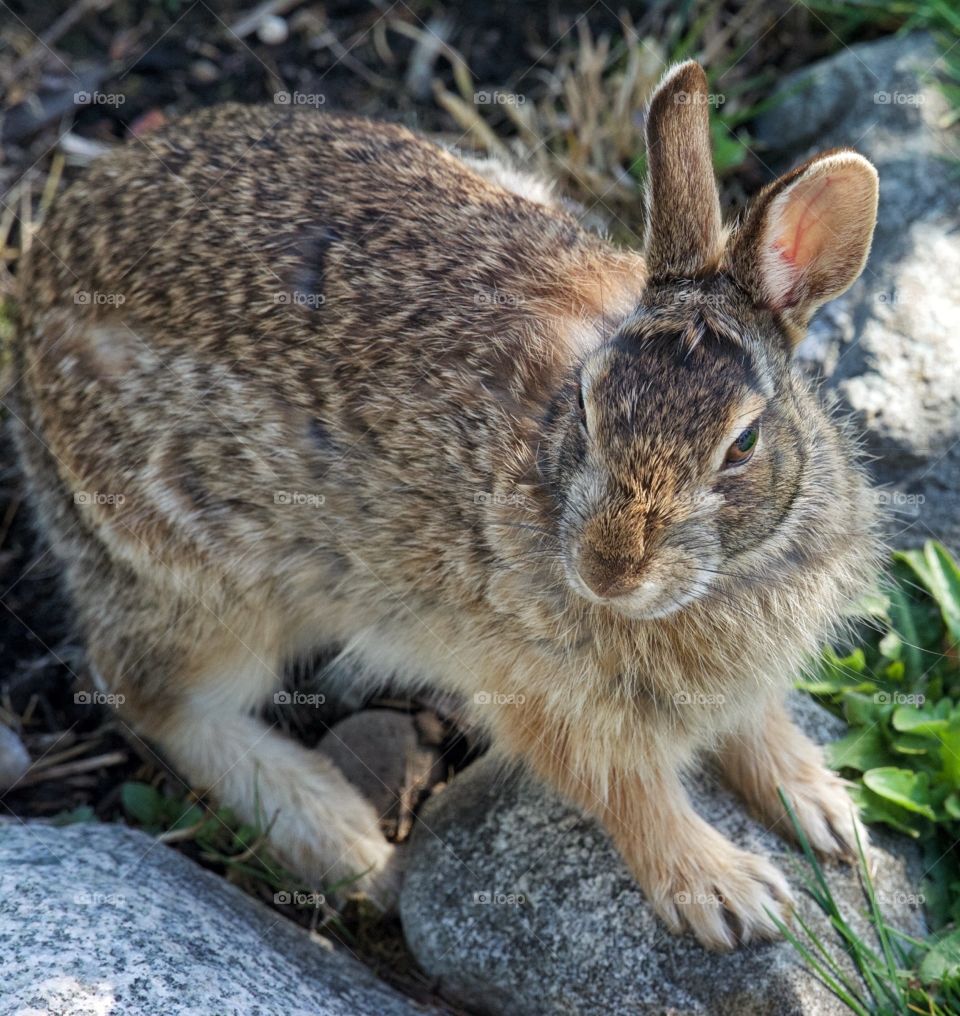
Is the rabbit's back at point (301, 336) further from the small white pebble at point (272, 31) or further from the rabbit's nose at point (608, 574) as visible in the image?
the small white pebble at point (272, 31)

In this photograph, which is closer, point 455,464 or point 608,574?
point 608,574

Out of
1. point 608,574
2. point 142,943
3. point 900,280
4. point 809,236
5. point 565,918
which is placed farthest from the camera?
point 900,280

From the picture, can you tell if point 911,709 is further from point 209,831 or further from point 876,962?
point 209,831

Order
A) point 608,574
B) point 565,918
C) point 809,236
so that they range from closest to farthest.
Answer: point 608,574 < point 809,236 < point 565,918

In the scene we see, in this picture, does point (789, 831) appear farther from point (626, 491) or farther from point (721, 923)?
point (626, 491)

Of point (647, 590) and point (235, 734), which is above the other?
point (647, 590)

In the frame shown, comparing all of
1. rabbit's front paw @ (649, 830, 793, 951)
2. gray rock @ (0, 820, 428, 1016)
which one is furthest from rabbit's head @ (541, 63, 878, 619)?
gray rock @ (0, 820, 428, 1016)

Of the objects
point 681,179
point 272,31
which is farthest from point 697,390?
point 272,31
